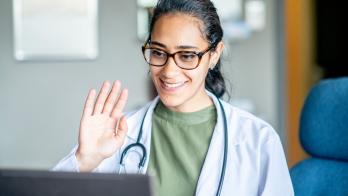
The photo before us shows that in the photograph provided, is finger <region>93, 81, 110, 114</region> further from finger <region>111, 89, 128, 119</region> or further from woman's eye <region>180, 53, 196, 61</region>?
woman's eye <region>180, 53, 196, 61</region>

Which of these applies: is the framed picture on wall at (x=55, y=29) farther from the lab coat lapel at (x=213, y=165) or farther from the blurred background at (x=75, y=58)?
the lab coat lapel at (x=213, y=165)

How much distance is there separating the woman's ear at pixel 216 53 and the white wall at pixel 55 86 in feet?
7.10

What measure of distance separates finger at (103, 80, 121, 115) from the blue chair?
25.0 inches

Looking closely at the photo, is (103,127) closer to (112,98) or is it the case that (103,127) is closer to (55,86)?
(112,98)

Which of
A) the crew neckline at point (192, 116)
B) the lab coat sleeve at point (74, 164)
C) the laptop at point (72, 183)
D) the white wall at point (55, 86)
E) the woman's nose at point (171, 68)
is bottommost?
the white wall at point (55, 86)

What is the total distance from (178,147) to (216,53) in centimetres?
28

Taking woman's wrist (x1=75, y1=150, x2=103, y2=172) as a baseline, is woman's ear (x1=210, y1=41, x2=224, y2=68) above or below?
above

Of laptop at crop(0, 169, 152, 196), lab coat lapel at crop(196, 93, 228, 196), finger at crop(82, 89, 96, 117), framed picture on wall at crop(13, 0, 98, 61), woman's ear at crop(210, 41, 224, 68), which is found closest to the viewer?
laptop at crop(0, 169, 152, 196)

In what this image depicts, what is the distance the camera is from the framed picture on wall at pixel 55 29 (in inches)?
139

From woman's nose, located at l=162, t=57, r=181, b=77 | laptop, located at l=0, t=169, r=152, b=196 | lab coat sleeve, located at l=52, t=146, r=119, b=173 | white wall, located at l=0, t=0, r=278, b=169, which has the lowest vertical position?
white wall, located at l=0, t=0, r=278, b=169

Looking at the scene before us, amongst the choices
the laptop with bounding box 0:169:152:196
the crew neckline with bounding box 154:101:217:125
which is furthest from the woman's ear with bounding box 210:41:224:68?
the laptop with bounding box 0:169:152:196

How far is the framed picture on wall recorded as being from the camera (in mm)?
3539

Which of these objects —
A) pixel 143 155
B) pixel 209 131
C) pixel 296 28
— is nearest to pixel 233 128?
pixel 209 131

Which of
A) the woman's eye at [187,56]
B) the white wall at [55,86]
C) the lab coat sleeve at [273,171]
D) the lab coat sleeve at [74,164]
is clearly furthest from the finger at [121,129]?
the white wall at [55,86]
